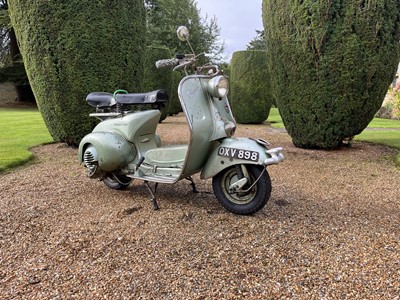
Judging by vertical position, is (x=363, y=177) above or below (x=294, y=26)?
below

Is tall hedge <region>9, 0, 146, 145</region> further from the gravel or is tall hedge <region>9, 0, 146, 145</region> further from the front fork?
the front fork

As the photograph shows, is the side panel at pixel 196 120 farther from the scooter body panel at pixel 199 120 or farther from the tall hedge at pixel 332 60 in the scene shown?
the tall hedge at pixel 332 60

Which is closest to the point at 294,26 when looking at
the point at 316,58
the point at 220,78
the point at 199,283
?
the point at 316,58

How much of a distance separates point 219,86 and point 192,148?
1.93 feet

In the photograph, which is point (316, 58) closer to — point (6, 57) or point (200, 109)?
point (200, 109)

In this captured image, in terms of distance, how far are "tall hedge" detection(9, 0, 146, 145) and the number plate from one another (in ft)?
11.8

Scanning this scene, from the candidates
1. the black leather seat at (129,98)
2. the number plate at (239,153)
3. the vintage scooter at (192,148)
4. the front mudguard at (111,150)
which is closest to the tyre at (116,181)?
the vintage scooter at (192,148)

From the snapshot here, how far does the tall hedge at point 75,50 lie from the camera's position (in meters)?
5.36

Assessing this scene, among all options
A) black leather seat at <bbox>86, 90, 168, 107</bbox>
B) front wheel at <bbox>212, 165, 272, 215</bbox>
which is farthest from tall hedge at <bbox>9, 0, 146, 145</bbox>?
front wheel at <bbox>212, 165, 272, 215</bbox>

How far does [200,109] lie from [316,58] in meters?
3.54

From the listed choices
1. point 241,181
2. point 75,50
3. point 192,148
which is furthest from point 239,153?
point 75,50

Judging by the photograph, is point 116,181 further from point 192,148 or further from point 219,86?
point 219,86

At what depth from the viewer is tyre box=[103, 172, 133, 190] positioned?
3504 millimetres

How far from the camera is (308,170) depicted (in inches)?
181
